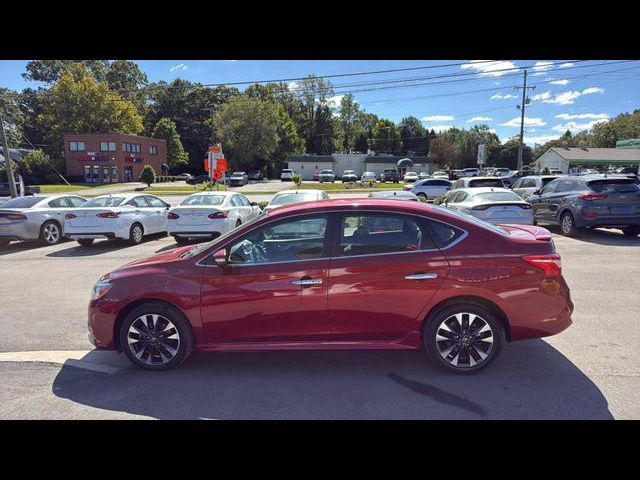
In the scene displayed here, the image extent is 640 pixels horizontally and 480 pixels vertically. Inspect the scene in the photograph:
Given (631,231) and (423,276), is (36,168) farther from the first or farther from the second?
(423,276)

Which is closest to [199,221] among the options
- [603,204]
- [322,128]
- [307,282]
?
[307,282]

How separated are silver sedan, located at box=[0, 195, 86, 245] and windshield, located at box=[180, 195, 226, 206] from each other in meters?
3.25

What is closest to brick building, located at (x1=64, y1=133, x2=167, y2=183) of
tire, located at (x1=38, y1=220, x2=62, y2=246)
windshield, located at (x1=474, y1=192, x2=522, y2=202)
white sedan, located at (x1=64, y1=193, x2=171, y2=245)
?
tire, located at (x1=38, y1=220, x2=62, y2=246)

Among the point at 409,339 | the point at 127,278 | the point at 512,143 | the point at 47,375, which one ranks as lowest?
the point at 47,375

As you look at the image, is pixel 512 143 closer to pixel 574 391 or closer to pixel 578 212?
pixel 578 212

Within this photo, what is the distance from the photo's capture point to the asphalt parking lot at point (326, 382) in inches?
128

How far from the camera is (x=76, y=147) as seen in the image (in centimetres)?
5316

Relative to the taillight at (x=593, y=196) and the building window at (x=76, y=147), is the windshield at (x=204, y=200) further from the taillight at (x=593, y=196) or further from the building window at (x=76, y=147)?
the building window at (x=76, y=147)

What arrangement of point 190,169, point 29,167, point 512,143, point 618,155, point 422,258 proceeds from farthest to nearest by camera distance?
point 512,143 < point 190,169 < point 618,155 < point 29,167 < point 422,258

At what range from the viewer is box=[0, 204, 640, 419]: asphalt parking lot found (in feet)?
10.7

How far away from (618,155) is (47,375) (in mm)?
75040

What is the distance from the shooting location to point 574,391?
345cm

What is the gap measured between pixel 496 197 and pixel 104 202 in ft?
34.8
